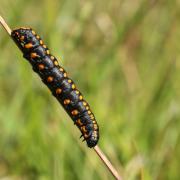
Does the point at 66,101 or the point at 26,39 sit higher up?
the point at 26,39

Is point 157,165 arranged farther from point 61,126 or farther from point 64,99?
point 64,99

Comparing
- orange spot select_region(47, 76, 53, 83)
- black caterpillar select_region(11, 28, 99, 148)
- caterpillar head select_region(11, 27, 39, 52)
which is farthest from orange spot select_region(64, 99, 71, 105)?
caterpillar head select_region(11, 27, 39, 52)

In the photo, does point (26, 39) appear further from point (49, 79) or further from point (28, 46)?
point (49, 79)

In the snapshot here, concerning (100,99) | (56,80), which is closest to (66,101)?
(56,80)

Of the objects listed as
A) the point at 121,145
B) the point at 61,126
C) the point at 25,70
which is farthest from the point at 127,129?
the point at 25,70

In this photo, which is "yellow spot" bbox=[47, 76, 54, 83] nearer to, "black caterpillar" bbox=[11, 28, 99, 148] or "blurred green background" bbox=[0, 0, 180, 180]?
"black caterpillar" bbox=[11, 28, 99, 148]

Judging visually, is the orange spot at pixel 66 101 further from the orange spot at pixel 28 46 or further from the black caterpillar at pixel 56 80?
the orange spot at pixel 28 46

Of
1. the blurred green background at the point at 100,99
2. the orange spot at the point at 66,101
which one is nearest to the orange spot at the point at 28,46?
the orange spot at the point at 66,101
